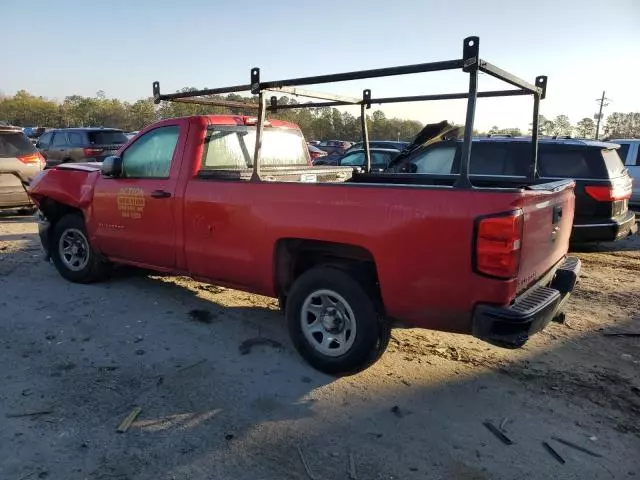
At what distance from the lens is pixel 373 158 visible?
12766 millimetres

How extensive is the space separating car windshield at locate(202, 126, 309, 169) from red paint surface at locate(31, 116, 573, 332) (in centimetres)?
11

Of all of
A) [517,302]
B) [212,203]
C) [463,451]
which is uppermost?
[212,203]

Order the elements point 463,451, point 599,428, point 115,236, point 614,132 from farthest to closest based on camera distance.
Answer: point 614,132 → point 115,236 → point 599,428 → point 463,451

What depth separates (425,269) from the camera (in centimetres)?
314

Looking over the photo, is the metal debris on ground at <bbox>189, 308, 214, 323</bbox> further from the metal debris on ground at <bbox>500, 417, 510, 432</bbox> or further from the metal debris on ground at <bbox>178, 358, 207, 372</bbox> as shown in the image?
the metal debris on ground at <bbox>500, 417, 510, 432</bbox>

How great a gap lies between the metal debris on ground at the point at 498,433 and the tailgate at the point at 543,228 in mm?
846

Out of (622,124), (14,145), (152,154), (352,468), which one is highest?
(622,124)

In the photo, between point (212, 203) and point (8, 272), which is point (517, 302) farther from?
point (8, 272)

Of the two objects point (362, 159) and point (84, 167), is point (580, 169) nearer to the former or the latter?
point (362, 159)

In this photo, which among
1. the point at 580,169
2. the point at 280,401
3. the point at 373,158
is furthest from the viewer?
the point at 373,158

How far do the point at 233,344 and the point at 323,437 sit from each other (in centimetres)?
149

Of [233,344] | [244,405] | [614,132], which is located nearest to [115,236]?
[233,344]

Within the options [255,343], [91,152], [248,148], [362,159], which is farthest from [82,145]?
[255,343]

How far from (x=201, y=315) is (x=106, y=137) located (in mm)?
12247
